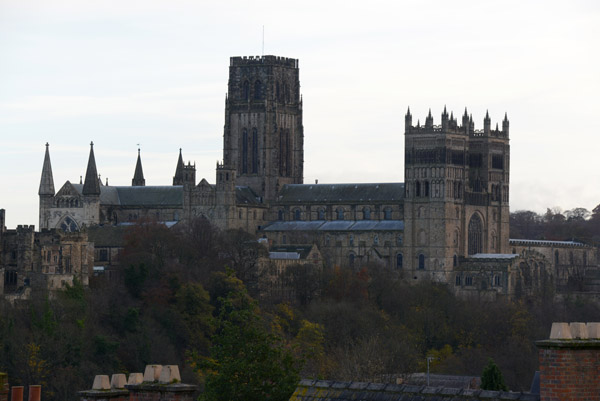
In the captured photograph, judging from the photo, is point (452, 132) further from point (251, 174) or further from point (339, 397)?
point (339, 397)

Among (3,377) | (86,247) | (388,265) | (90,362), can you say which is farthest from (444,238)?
(3,377)

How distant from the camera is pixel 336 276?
130 m

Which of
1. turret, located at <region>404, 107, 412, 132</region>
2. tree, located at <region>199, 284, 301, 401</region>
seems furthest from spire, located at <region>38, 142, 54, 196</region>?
tree, located at <region>199, 284, 301, 401</region>

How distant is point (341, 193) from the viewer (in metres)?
148

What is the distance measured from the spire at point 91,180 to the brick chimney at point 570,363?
12624 cm

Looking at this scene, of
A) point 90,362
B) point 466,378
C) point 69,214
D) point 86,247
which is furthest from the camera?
point 69,214

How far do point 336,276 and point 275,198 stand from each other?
2208 centimetres

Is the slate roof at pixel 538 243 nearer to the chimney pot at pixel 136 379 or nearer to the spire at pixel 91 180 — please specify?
the spire at pixel 91 180

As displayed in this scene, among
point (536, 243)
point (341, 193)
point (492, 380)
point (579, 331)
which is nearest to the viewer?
point (579, 331)

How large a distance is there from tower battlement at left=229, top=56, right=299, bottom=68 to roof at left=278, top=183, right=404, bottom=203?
11.3 m

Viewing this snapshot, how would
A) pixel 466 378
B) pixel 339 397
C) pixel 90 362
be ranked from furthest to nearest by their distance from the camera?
pixel 90 362 → pixel 466 378 → pixel 339 397

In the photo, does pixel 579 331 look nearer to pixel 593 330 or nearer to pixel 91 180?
pixel 593 330

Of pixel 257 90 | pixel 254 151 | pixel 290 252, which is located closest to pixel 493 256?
pixel 290 252

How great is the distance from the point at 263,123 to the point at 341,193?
32.5ft
